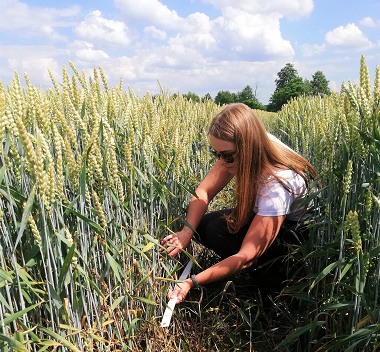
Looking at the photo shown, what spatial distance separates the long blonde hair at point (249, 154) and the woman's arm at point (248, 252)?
0.16 m

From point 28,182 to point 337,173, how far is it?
3.69 feet

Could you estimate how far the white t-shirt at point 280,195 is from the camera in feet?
5.11

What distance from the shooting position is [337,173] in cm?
126

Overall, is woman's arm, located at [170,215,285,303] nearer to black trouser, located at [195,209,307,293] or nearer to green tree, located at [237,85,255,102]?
black trouser, located at [195,209,307,293]

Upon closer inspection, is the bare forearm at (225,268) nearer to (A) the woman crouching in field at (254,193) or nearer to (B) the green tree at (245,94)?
(A) the woman crouching in field at (254,193)

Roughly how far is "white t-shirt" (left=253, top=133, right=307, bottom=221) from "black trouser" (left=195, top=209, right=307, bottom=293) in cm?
18

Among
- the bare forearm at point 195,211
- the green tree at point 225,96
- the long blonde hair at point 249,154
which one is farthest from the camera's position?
the green tree at point 225,96

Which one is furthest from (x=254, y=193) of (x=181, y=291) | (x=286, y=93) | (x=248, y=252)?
(x=286, y=93)

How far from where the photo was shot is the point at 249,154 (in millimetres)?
1625

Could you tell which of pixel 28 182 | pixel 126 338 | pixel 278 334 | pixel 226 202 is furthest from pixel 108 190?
pixel 226 202

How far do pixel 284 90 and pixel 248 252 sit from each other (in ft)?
147

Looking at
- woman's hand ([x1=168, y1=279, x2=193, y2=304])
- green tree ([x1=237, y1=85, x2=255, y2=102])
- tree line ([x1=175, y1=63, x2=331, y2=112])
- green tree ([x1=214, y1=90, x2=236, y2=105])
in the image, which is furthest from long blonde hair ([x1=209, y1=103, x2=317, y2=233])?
green tree ([x1=237, y1=85, x2=255, y2=102])

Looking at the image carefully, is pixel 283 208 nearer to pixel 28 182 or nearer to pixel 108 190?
pixel 108 190

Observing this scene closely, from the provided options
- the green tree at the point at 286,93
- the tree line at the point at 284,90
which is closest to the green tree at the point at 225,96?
the tree line at the point at 284,90
